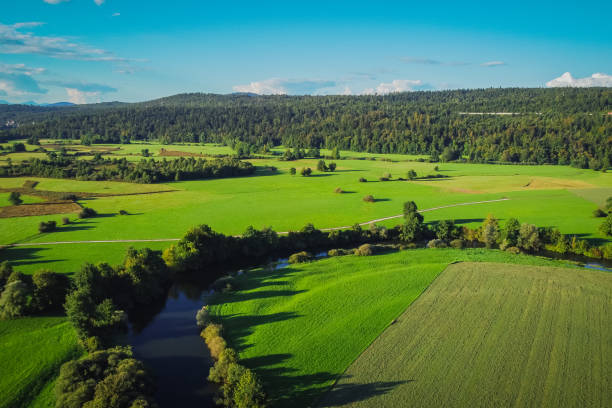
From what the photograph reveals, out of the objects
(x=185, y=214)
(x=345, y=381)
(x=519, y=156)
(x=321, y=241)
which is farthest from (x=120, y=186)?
(x=519, y=156)

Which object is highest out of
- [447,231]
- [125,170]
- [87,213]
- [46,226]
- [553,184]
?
[125,170]

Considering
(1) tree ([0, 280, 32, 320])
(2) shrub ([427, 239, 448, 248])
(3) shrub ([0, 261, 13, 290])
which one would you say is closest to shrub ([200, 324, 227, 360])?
(1) tree ([0, 280, 32, 320])

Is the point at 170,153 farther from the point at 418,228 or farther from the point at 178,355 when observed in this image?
the point at 178,355

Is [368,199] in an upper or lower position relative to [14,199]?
lower

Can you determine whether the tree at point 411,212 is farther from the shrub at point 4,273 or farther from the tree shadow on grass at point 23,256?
the shrub at point 4,273

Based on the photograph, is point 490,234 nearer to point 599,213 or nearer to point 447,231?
point 447,231

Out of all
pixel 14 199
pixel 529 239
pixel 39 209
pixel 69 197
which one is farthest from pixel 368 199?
pixel 14 199
